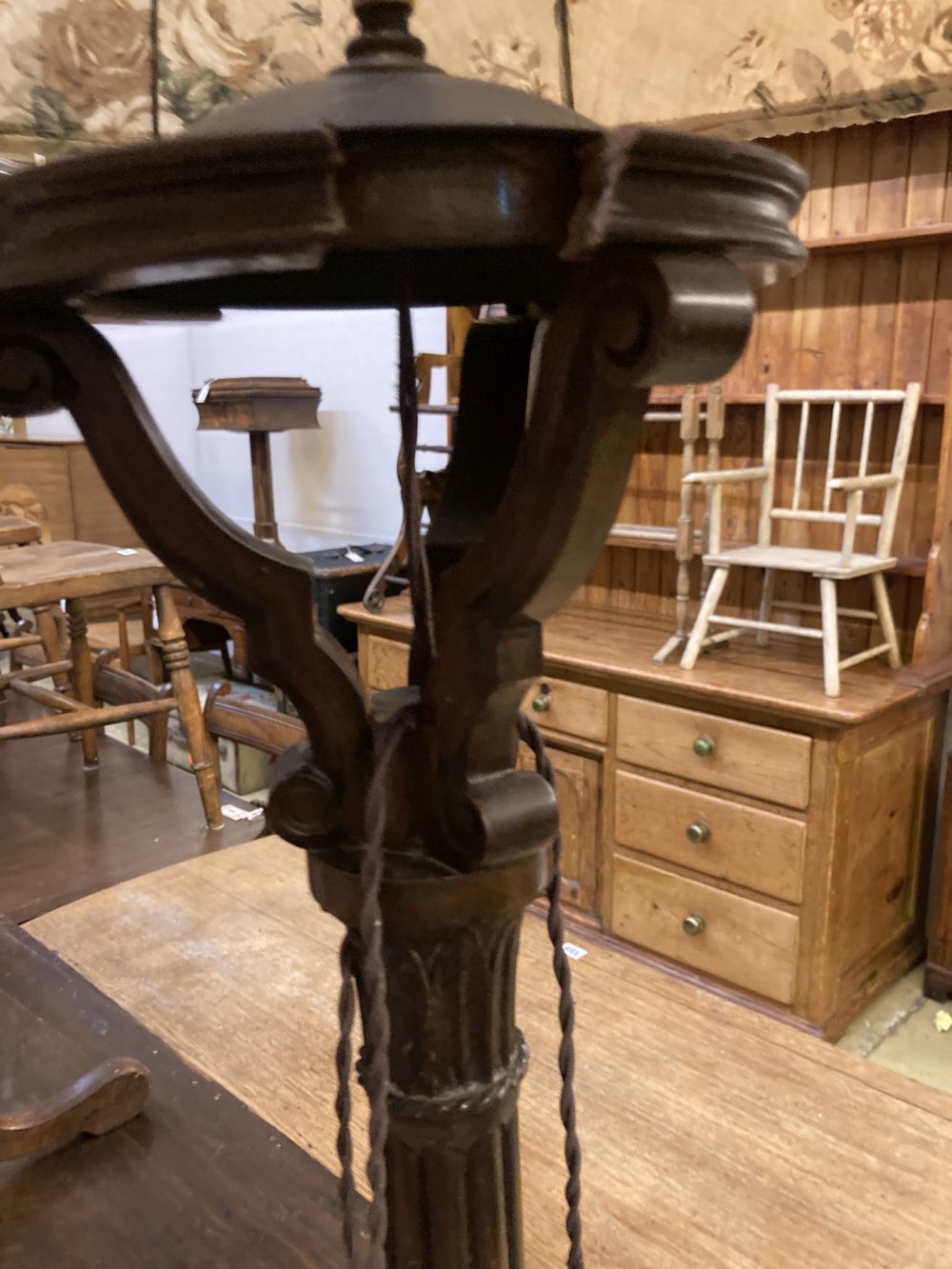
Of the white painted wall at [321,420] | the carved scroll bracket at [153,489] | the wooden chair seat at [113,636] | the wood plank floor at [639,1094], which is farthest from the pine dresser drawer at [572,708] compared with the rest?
the wooden chair seat at [113,636]

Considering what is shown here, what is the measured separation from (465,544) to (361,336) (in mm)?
3258

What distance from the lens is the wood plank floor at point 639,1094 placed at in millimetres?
854

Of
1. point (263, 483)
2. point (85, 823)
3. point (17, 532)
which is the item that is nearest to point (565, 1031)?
point (85, 823)

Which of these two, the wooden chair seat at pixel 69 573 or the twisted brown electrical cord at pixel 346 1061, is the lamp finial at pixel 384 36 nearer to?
the twisted brown electrical cord at pixel 346 1061

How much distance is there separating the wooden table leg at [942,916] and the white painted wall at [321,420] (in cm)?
182

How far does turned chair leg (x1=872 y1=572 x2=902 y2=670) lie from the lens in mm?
2143

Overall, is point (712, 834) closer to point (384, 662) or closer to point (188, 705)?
point (384, 662)

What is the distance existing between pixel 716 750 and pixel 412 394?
5.37ft

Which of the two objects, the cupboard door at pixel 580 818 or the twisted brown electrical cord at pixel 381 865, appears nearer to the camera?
the twisted brown electrical cord at pixel 381 865

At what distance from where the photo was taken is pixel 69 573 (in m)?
1.97

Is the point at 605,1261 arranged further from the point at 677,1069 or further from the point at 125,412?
the point at 125,412

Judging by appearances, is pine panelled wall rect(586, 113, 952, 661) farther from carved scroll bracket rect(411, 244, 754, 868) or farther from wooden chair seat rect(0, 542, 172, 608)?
carved scroll bracket rect(411, 244, 754, 868)

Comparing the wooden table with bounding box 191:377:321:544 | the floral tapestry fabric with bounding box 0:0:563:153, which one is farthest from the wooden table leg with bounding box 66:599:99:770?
the floral tapestry fabric with bounding box 0:0:563:153

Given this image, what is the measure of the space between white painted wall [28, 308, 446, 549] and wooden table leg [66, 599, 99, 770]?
0.91m
